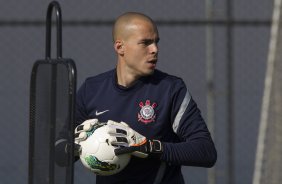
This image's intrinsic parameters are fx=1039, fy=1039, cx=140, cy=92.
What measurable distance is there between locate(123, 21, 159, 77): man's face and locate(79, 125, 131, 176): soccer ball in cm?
40

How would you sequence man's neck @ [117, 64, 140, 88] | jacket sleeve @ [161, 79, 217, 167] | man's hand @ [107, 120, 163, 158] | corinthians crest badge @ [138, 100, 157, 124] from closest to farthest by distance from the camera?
man's hand @ [107, 120, 163, 158], jacket sleeve @ [161, 79, 217, 167], corinthians crest badge @ [138, 100, 157, 124], man's neck @ [117, 64, 140, 88]

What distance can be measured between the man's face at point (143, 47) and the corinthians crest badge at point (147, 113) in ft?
0.52

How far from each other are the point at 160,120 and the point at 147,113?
0.07 metres

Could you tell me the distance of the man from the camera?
15.9 feet

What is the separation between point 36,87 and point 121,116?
2.10 feet

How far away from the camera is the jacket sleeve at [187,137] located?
479 centimetres

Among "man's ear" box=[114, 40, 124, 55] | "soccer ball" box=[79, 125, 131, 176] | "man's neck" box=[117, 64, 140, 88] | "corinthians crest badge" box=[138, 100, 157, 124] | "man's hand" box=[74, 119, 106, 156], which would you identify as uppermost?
"man's ear" box=[114, 40, 124, 55]

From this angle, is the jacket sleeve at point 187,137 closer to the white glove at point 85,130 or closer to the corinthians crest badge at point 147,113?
the corinthians crest badge at point 147,113

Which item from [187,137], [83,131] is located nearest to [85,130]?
[83,131]

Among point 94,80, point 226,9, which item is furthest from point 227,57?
point 94,80

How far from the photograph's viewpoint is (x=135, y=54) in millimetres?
5004

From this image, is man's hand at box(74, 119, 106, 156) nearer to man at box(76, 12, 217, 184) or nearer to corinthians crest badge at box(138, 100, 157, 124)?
man at box(76, 12, 217, 184)

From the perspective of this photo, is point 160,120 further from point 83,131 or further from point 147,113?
point 83,131

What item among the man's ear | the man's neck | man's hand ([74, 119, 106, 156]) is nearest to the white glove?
man's hand ([74, 119, 106, 156])
